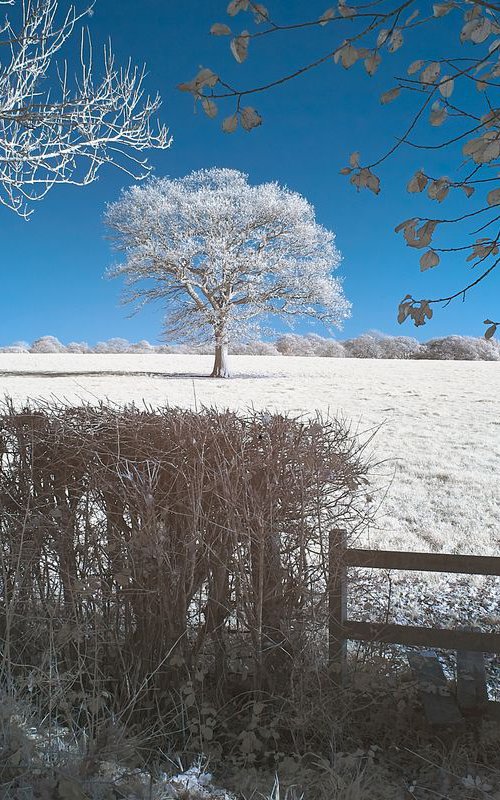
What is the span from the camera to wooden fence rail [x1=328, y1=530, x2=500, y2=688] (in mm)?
3615

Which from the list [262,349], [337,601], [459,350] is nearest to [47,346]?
[262,349]

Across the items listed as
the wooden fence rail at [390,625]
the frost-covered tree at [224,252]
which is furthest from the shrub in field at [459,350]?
the wooden fence rail at [390,625]

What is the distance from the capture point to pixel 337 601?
3.62 metres

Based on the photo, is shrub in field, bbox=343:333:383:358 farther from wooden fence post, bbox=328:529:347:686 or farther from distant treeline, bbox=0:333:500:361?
wooden fence post, bbox=328:529:347:686

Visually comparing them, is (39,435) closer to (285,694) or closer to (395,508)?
(285,694)

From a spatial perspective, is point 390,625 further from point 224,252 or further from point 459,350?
point 459,350

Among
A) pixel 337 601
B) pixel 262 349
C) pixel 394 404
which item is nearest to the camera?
pixel 337 601

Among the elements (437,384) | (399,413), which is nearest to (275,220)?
(437,384)

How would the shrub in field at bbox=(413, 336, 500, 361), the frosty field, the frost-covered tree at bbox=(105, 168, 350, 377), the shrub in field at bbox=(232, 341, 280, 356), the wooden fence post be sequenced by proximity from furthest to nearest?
1. the shrub in field at bbox=(232, 341, 280, 356)
2. the shrub in field at bbox=(413, 336, 500, 361)
3. the frost-covered tree at bbox=(105, 168, 350, 377)
4. the frosty field
5. the wooden fence post

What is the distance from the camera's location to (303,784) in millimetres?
3172

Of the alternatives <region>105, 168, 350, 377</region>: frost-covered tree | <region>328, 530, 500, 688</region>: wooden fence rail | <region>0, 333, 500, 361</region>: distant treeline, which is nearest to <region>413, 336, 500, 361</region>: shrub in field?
<region>0, 333, 500, 361</region>: distant treeline

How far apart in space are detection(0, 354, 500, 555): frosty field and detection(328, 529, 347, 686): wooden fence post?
340 millimetres

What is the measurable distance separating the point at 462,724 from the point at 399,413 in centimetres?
1359

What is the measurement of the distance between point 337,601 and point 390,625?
37cm
